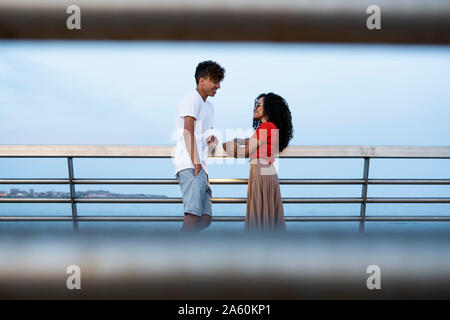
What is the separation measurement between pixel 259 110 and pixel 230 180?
0.73 metres

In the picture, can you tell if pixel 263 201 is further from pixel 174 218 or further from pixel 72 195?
pixel 72 195

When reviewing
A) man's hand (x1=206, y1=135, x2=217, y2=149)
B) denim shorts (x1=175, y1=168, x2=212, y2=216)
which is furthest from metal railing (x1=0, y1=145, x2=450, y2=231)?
denim shorts (x1=175, y1=168, x2=212, y2=216)

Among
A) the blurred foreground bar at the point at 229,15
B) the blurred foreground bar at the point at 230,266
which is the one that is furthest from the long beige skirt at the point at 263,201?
the blurred foreground bar at the point at 230,266

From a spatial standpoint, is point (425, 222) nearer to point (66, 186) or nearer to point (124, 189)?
point (124, 189)

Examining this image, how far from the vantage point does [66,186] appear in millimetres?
2752

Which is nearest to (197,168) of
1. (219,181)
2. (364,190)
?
(219,181)

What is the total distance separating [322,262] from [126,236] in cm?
56

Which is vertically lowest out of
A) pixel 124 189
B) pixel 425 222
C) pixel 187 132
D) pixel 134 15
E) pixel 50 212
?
pixel 425 222

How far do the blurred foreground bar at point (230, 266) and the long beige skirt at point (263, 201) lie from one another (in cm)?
102

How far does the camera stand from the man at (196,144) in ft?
5.84

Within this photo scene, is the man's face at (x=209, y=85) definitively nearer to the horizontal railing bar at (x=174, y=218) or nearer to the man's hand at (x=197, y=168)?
the man's hand at (x=197, y=168)

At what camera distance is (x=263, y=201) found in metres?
1.98

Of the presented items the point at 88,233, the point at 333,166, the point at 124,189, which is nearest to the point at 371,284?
the point at 88,233

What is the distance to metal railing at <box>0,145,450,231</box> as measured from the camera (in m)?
2.41
